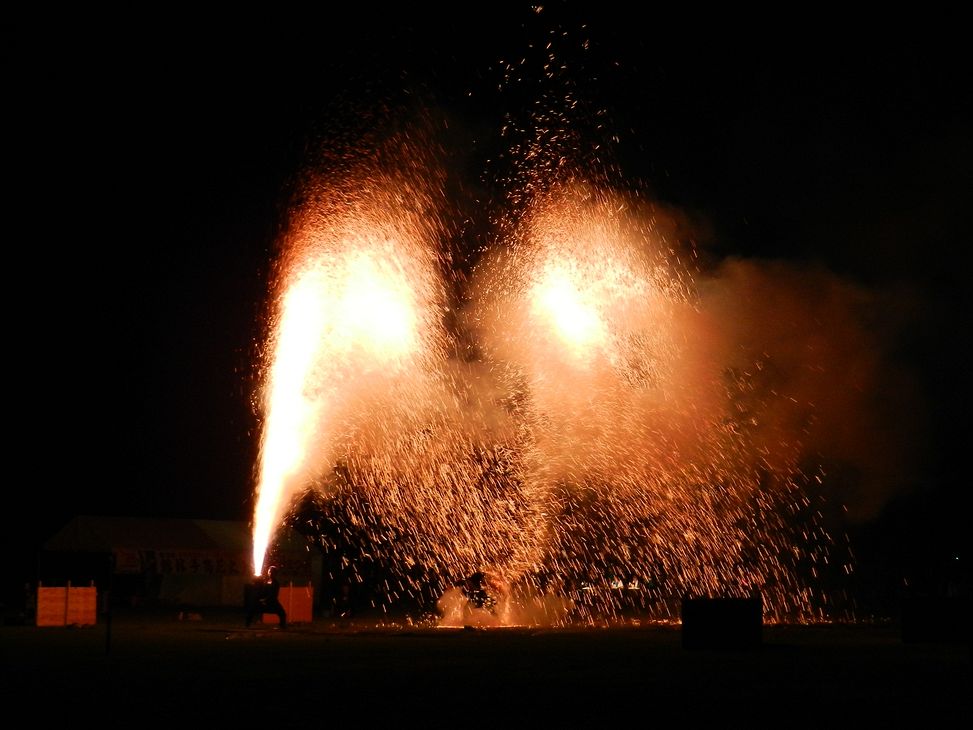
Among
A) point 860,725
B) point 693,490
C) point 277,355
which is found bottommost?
point 860,725

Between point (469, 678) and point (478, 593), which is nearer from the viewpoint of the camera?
point (469, 678)

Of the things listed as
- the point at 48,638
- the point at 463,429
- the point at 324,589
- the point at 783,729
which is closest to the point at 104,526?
the point at 324,589

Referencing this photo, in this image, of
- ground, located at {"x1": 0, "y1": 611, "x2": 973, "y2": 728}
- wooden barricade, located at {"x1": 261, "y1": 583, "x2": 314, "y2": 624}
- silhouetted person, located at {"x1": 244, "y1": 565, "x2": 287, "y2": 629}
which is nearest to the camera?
ground, located at {"x1": 0, "y1": 611, "x2": 973, "y2": 728}

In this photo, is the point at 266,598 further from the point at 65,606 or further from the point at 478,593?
the point at 478,593

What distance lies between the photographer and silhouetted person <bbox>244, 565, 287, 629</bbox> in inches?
1030

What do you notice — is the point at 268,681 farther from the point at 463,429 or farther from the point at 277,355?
the point at 463,429

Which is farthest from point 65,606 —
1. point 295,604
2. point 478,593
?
point 478,593

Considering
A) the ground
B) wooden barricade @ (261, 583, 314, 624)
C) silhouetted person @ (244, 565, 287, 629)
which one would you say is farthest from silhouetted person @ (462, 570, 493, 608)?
silhouetted person @ (244, 565, 287, 629)

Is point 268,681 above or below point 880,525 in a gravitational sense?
below

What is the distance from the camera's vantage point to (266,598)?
86.2 ft

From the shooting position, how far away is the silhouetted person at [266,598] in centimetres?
2616

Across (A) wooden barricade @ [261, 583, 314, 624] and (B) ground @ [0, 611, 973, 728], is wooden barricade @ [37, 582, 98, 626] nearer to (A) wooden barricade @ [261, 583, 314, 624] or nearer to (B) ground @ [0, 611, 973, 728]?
(B) ground @ [0, 611, 973, 728]

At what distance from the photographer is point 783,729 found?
422 inches

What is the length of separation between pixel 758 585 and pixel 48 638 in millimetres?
23047
